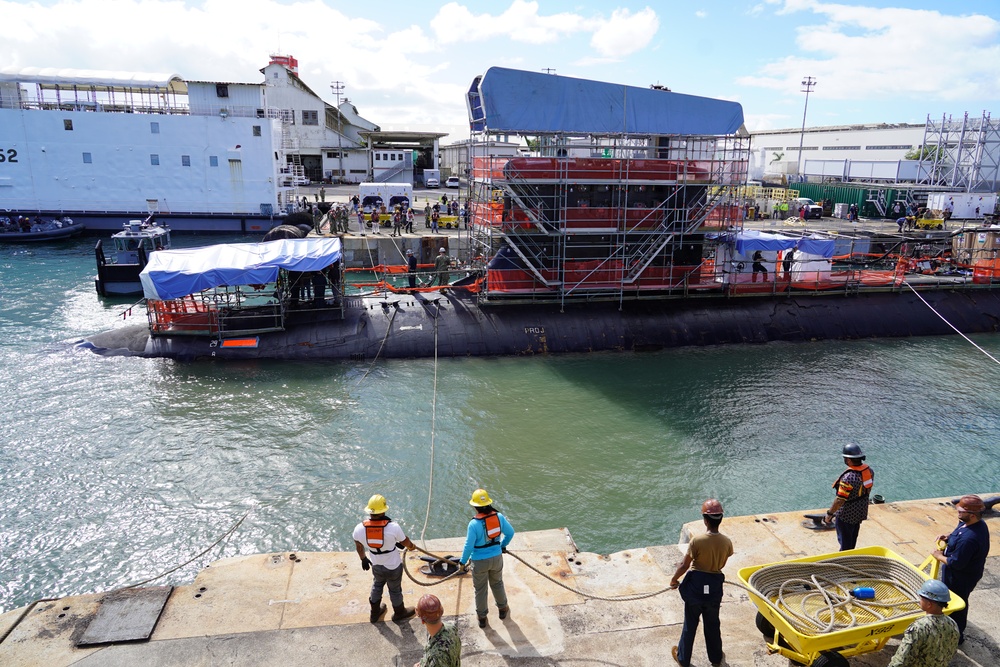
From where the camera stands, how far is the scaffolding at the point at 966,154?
61281mm

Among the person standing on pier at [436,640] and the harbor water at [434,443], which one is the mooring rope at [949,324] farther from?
the person standing on pier at [436,640]

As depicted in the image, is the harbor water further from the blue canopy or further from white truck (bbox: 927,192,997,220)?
white truck (bbox: 927,192,997,220)

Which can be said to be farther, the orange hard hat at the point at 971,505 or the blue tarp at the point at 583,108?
the blue tarp at the point at 583,108

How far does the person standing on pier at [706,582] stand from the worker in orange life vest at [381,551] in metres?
3.24

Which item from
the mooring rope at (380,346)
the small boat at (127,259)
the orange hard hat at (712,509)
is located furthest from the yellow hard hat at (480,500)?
the small boat at (127,259)

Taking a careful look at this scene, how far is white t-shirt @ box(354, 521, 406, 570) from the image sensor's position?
765cm

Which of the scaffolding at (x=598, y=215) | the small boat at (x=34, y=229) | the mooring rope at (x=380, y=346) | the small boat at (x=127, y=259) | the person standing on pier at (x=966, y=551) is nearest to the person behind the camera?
the person standing on pier at (x=966, y=551)

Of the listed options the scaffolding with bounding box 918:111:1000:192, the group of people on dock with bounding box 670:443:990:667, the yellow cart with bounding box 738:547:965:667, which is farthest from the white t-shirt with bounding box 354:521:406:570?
the scaffolding with bounding box 918:111:1000:192

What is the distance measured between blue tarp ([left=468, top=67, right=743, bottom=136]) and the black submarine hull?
6.05 meters

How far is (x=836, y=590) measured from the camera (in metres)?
7.44

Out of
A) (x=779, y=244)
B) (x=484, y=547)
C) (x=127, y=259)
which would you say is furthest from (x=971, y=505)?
(x=127, y=259)

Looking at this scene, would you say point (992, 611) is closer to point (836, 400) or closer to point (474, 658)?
point (474, 658)

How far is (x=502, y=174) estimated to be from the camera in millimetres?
21312

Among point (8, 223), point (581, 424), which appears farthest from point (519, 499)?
point (8, 223)
